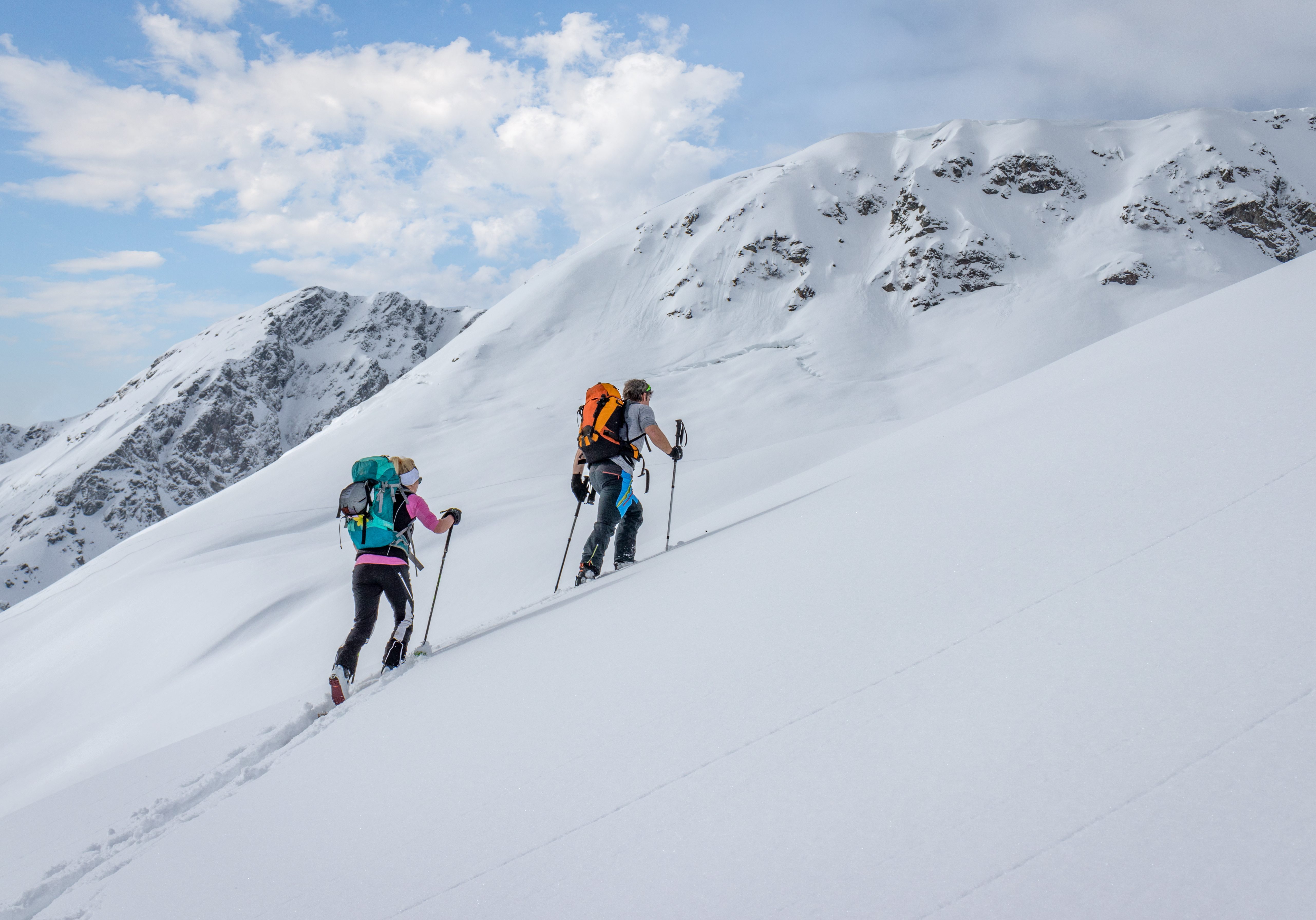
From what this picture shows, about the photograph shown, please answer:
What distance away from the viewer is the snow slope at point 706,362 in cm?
981

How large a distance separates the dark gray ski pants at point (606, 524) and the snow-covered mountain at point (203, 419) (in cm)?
14604

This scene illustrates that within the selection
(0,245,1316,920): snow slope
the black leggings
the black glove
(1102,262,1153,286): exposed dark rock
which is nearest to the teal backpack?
the black leggings

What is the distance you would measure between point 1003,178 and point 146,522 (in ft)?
517

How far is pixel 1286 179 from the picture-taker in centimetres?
5256

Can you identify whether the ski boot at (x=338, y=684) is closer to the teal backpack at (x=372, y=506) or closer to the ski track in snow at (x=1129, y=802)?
the teal backpack at (x=372, y=506)

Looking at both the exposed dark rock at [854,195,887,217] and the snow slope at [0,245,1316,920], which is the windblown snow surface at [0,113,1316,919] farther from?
the exposed dark rock at [854,195,887,217]

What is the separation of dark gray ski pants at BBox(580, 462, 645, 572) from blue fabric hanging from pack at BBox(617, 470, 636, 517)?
0.03m

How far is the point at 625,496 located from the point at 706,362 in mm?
34415

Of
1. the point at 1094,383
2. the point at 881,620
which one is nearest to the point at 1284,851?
the point at 881,620

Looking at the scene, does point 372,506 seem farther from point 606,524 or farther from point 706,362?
point 706,362

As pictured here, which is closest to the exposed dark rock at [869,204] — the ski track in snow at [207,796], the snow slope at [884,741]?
the snow slope at [884,741]

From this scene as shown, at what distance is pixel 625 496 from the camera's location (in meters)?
6.78

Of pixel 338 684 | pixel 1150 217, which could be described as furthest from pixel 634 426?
pixel 1150 217

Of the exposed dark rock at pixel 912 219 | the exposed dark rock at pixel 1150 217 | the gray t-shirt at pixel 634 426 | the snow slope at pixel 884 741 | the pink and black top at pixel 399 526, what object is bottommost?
the snow slope at pixel 884 741
